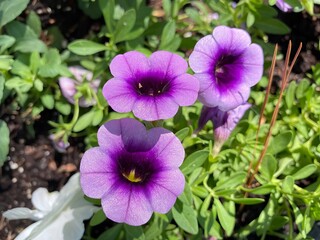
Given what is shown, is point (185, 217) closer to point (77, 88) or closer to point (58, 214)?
point (58, 214)

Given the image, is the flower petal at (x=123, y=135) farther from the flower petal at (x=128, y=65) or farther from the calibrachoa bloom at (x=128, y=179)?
the flower petal at (x=128, y=65)

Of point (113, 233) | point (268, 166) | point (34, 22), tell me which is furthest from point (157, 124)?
point (34, 22)

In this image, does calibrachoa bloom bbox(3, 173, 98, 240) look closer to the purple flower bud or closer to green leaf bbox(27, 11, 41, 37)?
the purple flower bud

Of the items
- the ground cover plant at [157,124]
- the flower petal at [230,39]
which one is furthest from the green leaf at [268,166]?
the flower petal at [230,39]

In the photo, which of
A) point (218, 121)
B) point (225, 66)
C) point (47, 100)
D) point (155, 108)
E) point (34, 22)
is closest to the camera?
point (155, 108)

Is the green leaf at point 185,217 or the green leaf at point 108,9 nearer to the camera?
the green leaf at point 185,217

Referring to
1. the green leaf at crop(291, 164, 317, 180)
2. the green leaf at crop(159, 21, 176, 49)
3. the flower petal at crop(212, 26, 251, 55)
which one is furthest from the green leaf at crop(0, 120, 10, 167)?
the green leaf at crop(291, 164, 317, 180)

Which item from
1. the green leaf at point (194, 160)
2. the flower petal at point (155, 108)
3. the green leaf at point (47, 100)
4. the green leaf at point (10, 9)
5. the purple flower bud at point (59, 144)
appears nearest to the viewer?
the flower petal at point (155, 108)

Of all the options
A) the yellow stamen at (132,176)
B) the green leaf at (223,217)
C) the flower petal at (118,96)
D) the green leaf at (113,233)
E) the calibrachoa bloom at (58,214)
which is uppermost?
the flower petal at (118,96)
